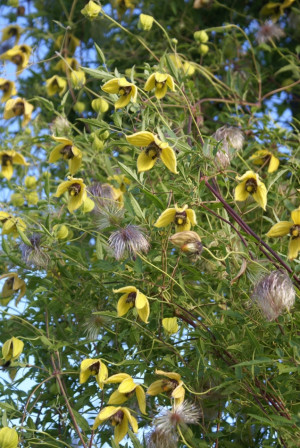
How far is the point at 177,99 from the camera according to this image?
6.86 ft

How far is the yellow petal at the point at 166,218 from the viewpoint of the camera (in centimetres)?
145

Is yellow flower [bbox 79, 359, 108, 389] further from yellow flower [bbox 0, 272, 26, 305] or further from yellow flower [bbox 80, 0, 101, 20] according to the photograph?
yellow flower [bbox 80, 0, 101, 20]

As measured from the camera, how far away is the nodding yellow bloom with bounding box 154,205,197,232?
145 centimetres

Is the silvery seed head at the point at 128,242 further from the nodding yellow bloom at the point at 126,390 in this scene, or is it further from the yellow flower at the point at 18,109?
the yellow flower at the point at 18,109

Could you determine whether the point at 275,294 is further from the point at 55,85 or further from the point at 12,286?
the point at 55,85

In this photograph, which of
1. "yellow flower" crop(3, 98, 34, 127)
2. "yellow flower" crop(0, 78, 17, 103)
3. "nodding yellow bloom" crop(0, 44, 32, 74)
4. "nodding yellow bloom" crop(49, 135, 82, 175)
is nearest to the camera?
"nodding yellow bloom" crop(49, 135, 82, 175)

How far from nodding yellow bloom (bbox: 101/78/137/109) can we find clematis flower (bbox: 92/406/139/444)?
57cm

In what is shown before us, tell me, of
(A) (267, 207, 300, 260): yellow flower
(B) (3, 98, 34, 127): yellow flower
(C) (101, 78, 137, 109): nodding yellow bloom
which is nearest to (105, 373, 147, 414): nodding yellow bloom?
(A) (267, 207, 300, 260): yellow flower

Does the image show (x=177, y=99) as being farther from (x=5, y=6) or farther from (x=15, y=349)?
(x=5, y=6)

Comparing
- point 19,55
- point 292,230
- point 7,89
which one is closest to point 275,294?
point 292,230

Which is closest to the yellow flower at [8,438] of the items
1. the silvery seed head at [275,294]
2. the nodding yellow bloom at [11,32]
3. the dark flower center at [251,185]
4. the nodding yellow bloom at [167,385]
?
→ the nodding yellow bloom at [167,385]

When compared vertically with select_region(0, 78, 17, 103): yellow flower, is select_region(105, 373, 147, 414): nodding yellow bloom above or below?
below

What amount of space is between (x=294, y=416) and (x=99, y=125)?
0.70 m

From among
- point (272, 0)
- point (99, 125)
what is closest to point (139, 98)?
point (99, 125)
